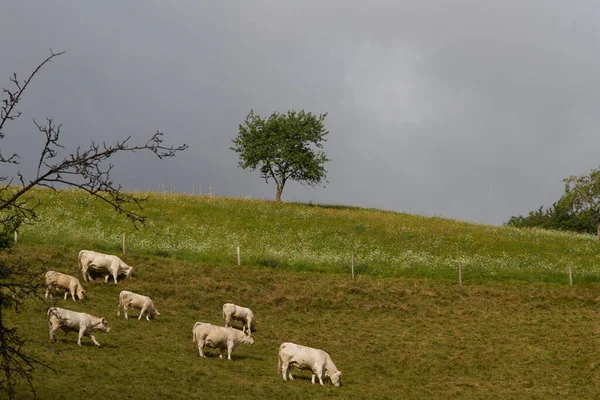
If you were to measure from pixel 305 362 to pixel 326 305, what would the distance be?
15233 mm

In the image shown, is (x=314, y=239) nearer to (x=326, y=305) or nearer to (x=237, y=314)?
(x=326, y=305)

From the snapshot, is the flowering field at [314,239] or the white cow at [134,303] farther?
the flowering field at [314,239]

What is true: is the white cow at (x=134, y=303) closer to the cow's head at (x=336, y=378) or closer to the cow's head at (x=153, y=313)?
the cow's head at (x=153, y=313)

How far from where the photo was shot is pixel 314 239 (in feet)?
202

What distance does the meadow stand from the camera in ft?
84.5

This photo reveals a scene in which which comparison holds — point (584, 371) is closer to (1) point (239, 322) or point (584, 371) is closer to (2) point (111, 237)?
(1) point (239, 322)

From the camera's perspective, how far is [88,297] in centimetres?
3581

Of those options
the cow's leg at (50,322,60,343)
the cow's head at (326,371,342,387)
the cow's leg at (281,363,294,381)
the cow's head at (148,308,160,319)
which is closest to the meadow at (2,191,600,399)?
the cow's head at (148,308,160,319)

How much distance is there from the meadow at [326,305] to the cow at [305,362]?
30.0 inches

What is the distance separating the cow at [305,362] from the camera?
26.4 m

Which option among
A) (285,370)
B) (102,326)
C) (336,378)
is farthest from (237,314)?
(336,378)

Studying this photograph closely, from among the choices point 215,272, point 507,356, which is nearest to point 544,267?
point 507,356

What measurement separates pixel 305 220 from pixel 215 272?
24.2m

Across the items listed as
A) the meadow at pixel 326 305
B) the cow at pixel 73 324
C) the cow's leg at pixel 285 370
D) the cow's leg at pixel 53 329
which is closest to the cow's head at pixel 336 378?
the meadow at pixel 326 305
